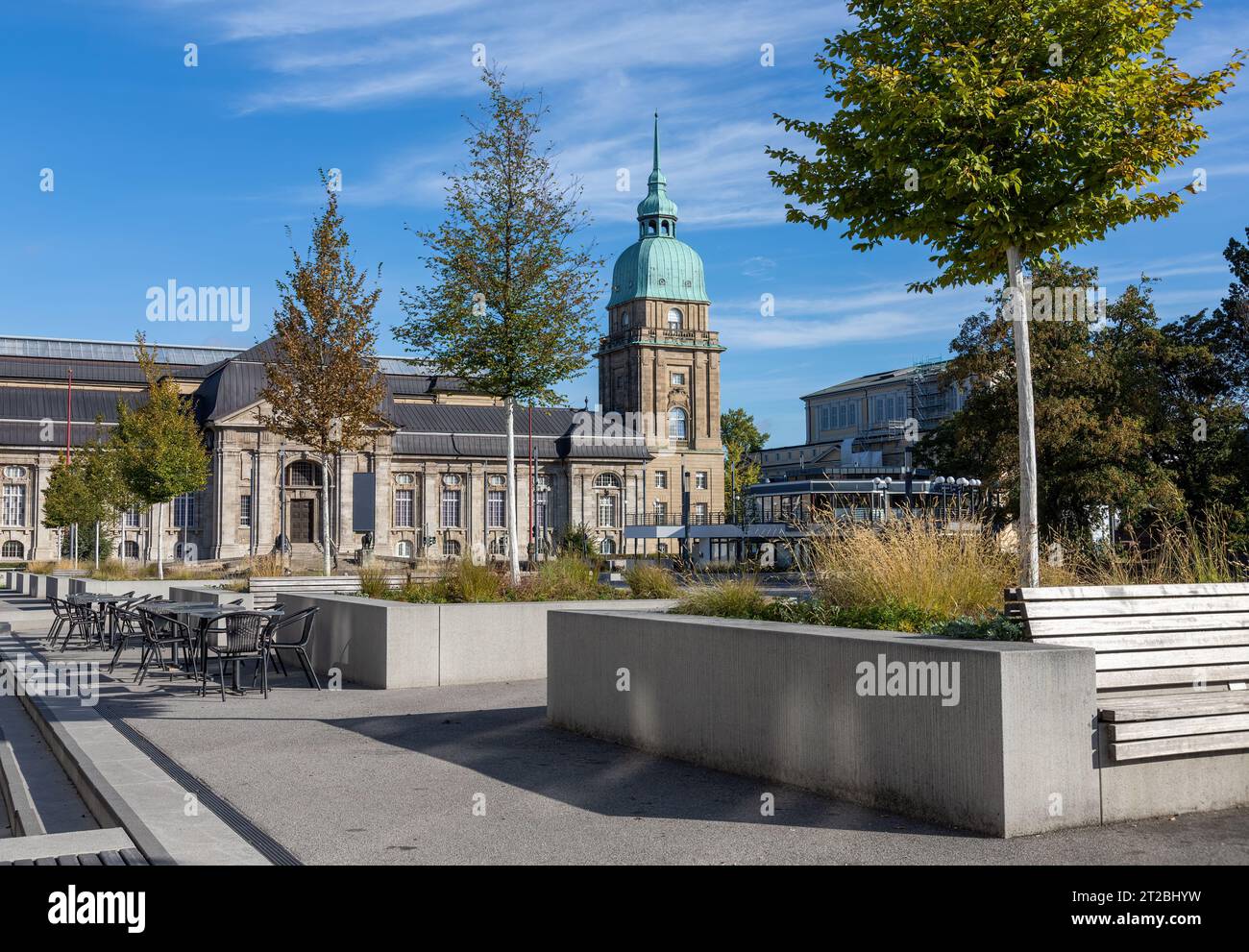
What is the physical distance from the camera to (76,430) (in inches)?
2830

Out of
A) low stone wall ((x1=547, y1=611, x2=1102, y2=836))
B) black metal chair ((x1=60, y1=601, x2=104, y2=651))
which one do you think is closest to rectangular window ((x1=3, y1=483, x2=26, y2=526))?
black metal chair ((x1=60, y1=601, x2=104, y2=651))

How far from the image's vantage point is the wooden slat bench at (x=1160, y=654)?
5.74m

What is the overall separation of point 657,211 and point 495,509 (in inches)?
1379

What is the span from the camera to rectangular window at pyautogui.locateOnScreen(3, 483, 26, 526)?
229ft

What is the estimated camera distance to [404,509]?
A: 78.8m

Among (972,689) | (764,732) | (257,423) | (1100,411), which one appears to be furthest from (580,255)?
(257,423)

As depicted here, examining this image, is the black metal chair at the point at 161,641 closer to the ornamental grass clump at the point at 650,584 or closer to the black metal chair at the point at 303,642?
the black metal chair at the point at 303,642

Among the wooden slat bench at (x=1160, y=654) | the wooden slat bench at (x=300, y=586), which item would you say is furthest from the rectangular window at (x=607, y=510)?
the wooden slat bench at (x=1160, y=654)

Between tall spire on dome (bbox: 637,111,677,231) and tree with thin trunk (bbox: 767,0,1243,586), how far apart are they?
308 feet

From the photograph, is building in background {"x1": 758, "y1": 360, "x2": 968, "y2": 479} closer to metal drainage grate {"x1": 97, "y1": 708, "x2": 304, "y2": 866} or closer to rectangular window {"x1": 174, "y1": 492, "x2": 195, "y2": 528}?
rectangular window {"x1": 174, "y1": 492, "x2": 195, "y2": 528}
